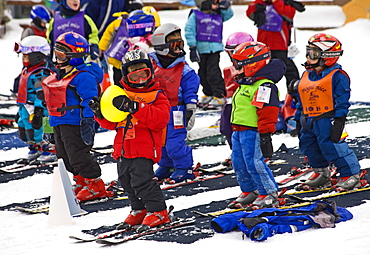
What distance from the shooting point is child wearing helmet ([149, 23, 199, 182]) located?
8.36m

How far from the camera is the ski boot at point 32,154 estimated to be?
10.1 meters

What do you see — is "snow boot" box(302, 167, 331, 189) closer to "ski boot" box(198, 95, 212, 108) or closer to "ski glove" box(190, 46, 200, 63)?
"ski glove" box(190, 46, 200, 63)

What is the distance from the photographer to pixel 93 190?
7.97 meters

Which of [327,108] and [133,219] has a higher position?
[327,108]

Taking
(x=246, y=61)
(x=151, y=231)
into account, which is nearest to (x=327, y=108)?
(x=246, y=61)

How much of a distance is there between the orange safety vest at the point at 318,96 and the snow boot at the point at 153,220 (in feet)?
7.16

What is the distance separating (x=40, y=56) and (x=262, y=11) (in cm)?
430

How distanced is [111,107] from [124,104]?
0.42 feet

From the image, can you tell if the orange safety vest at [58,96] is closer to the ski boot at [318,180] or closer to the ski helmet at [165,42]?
the ski helmet at [165,42]

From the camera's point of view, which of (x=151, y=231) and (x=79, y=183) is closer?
(x=151, y=231)

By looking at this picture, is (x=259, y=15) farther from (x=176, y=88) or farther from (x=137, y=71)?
(x=137, y=71)

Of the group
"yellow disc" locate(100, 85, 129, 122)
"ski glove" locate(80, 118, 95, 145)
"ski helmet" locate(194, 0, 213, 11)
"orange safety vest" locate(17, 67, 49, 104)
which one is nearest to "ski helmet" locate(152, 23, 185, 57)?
"ski glove" locate(80, 118, 95, 145)

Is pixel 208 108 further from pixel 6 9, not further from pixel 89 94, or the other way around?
pixel 6 9

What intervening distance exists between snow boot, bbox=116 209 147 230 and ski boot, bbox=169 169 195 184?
1856 mm
